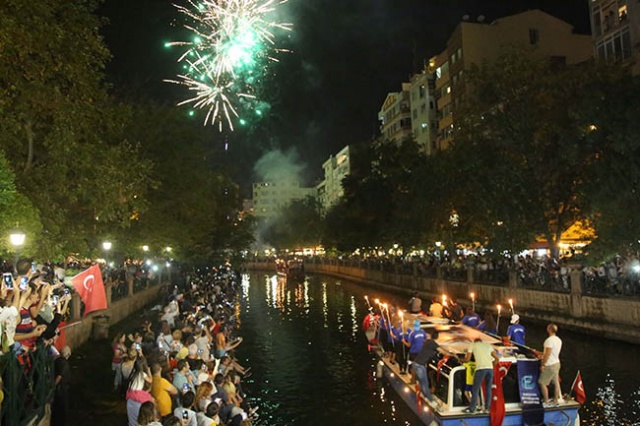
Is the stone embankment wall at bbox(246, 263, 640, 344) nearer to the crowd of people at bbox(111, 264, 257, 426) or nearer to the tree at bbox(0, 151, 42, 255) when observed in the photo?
the crowd of people at bbox(111, 264, 257, 426)

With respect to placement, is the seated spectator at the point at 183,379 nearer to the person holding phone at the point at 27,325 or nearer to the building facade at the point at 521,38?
the person holding phone at the point at 27,325

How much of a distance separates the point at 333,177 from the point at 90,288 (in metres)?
129

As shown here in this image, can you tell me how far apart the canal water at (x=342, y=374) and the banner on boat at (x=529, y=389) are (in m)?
3.04

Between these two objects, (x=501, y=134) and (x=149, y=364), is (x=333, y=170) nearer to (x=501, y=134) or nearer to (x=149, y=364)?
(x=501, y=134)

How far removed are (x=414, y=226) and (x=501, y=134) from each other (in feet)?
54.9

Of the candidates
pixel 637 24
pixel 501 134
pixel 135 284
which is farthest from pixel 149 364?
pixel 637 24

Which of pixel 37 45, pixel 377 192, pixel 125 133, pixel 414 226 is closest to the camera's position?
pixel 37 45

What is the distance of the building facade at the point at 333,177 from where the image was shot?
129500 mm

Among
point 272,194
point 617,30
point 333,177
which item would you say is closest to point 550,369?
point 617,30

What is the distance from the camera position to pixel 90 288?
15.7 metres

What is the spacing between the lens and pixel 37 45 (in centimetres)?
1650

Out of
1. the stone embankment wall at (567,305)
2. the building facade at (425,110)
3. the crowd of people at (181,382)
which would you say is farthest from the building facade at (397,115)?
the crowd of people at (181,382)

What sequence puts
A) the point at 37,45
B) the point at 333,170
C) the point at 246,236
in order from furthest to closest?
the point at 333,170, the point at 246,236, the point at 37,45

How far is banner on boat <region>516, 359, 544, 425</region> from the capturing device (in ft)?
39.2
